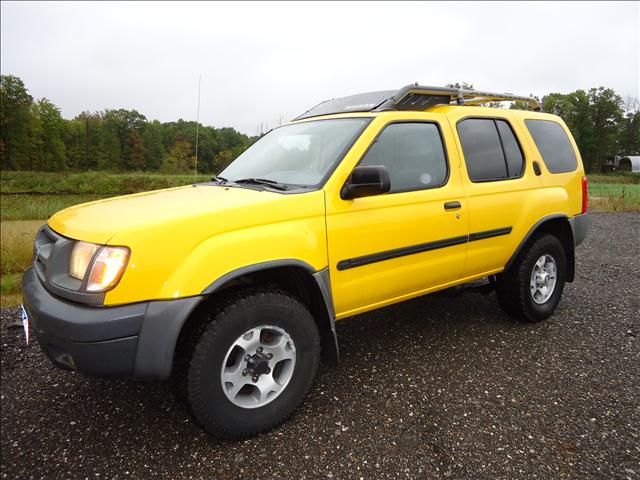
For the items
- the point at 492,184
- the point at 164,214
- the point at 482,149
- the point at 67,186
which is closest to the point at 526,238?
the point at 492,184

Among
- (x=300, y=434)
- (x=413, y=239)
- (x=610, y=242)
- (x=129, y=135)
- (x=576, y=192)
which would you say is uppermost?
(x=129, y=135)

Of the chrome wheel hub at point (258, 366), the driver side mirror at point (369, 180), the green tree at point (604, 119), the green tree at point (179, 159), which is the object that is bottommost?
the chrome wheel hub at point (258, 366)

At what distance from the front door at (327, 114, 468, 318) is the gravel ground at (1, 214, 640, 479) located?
634 millimetres

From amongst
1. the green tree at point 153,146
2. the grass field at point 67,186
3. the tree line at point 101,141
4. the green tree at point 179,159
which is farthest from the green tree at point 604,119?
the green tree at point 153,146

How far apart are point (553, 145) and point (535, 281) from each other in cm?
130

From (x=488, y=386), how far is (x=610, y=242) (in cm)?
670

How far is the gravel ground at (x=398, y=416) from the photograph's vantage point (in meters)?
2.10

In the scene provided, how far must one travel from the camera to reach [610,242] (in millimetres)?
7781

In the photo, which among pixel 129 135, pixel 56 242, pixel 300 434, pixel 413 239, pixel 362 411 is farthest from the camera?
pixel 129 135

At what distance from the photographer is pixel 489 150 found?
336 centimetres

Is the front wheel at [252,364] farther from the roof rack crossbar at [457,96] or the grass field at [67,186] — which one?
the grass field at [67,186]

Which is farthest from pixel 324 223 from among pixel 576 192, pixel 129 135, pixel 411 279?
pixel 129 135

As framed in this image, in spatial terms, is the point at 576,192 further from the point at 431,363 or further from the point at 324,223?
the point at 324,223

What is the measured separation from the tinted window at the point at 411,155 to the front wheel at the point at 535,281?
1.25 metres
